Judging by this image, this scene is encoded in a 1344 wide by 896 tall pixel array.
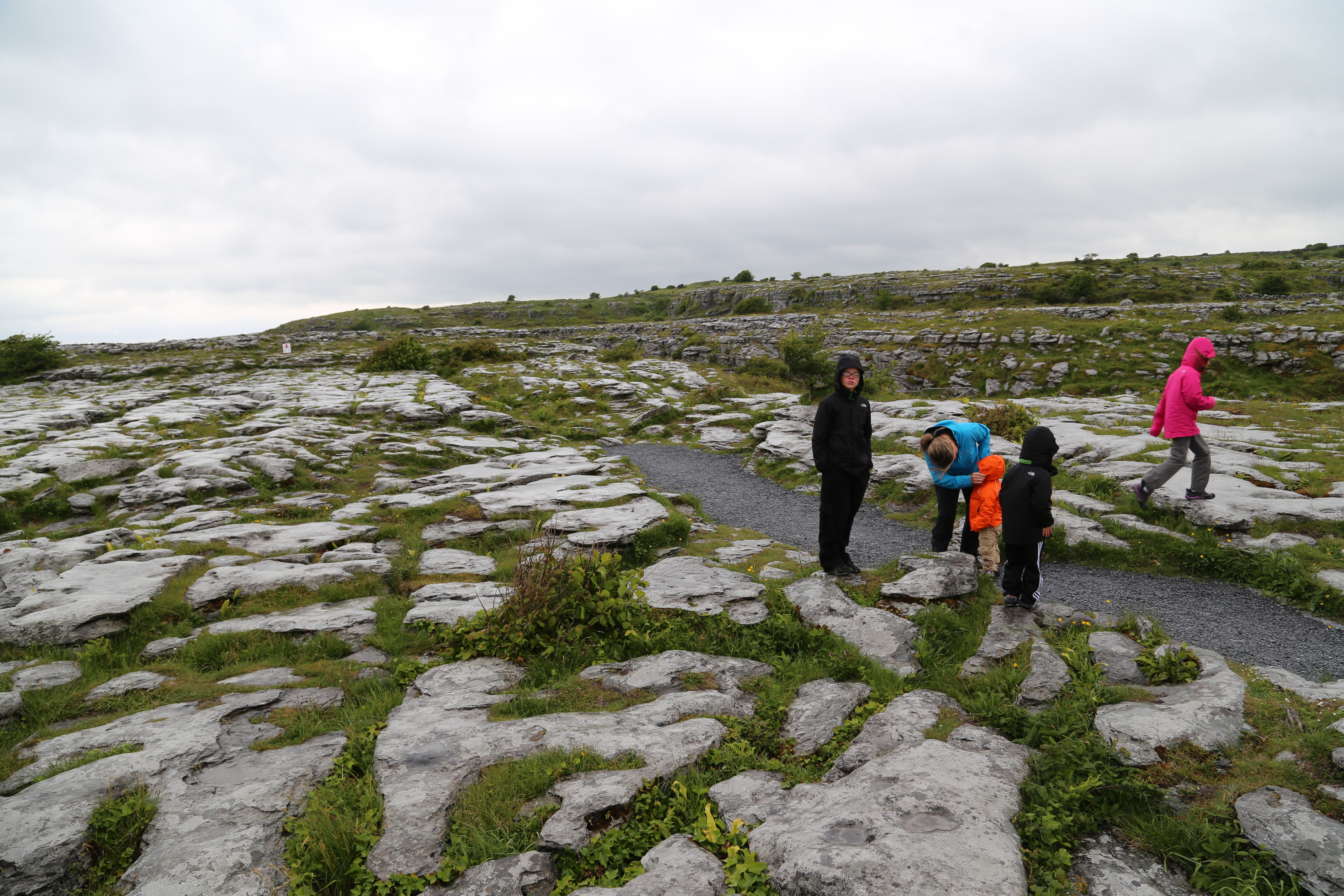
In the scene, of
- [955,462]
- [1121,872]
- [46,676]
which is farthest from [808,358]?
[46,676]

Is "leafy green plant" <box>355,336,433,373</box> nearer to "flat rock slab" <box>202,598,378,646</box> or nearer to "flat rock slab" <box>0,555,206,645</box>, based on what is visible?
"flat rock slab" <box>0,555,206,645</box>

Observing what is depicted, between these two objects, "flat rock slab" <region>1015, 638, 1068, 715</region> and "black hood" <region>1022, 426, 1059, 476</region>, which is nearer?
"flat rock slab" <region>1015, 638, 1068, 715</region>

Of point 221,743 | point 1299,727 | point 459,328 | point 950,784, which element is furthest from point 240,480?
point 459,328

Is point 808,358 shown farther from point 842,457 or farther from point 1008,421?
point 842,457

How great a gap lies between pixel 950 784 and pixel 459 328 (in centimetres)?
8369

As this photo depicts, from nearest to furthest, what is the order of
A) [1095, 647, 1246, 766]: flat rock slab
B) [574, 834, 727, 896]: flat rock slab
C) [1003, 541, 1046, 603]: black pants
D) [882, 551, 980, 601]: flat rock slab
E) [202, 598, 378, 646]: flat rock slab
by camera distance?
[574, 834, 727, 896]: flat rock slab, [1095, 647, 1246, 766]: flat rock slab, [1003, 541, 1046, 603]: black pants, [202, 598, 378, 646]: flat rock slab, [882, 551, 980, 601]: flat rock slab

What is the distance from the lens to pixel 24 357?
133 ft

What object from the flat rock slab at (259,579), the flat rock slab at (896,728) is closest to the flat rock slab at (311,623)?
the flat rock slab at (259,579)

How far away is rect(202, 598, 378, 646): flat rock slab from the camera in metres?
6.90

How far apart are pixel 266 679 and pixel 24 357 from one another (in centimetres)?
5736

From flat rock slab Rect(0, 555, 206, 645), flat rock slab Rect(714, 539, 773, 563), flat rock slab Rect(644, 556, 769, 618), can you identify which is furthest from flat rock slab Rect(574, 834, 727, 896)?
flat rock slab Rect(0, 555, 206, 645)

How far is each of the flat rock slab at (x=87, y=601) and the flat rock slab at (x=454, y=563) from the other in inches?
134

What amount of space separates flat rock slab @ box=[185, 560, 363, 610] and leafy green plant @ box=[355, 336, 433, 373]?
106 feet

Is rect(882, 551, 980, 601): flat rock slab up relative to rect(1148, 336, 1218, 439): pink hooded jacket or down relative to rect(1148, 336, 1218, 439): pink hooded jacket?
down
